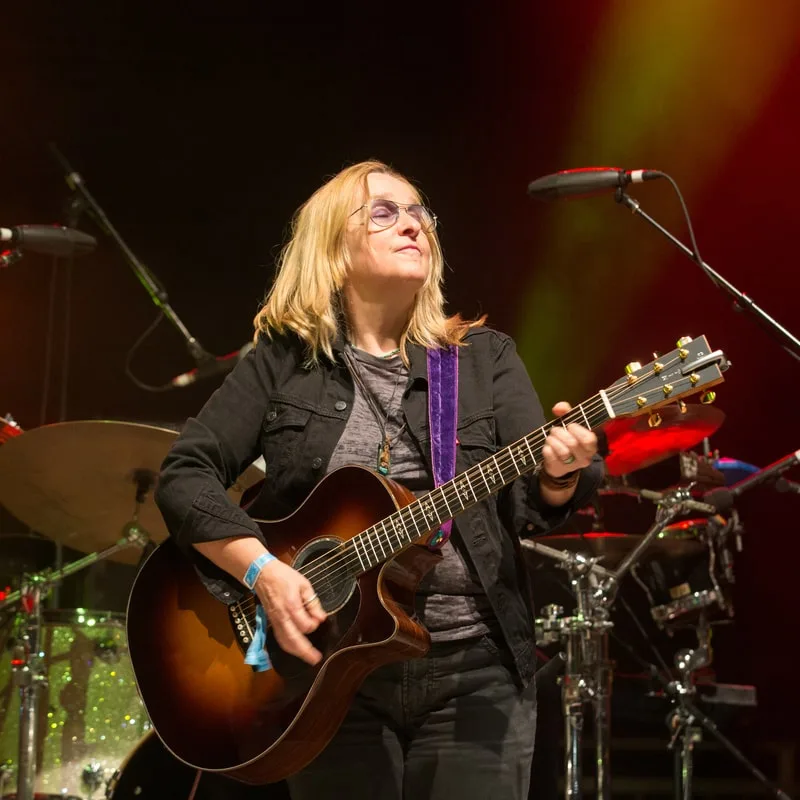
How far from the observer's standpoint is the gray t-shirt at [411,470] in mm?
2135

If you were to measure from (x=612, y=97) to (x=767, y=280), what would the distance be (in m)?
1.21

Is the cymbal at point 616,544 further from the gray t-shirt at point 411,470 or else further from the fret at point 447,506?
the fret at point 447,506

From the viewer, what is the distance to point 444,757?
2031 mm

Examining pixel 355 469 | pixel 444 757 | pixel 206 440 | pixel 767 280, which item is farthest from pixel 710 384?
pixel 767 280

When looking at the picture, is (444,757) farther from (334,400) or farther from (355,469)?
(334,400)

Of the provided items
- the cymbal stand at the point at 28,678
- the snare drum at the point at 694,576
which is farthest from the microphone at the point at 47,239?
the snare drum at the point at 694,576

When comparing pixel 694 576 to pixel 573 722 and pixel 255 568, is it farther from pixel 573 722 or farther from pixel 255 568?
pixel 255 568

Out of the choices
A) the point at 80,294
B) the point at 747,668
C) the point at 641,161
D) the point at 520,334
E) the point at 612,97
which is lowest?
the point at 747,668

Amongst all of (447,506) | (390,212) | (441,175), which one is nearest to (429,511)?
(447,506)

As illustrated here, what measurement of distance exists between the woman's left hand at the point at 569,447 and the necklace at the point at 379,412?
1.38 feet

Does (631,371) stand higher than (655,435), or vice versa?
(655,435)

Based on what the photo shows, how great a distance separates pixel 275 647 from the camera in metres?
A: 2.20

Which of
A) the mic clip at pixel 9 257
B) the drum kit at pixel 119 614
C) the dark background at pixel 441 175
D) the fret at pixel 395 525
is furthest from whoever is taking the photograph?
the dark background at pixel 441 175

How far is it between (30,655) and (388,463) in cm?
208
